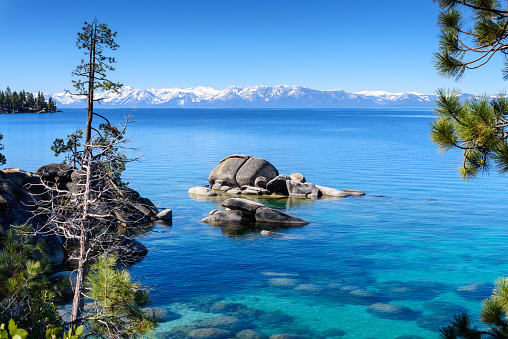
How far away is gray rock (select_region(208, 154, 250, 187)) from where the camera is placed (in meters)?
47.5

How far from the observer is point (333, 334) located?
1753cm

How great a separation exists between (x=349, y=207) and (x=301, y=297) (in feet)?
65.3

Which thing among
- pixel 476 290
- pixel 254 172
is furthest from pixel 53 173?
pixel 476 290

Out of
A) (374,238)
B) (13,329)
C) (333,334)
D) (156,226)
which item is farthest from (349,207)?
(13,329)

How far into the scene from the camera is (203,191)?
44.6m

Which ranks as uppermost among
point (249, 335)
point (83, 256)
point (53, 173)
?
point (83, 256)

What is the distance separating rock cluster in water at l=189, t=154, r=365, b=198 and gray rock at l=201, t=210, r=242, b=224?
9.80 m

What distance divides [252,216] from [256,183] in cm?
1066

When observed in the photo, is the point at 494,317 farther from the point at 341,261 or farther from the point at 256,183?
the point at 256,183

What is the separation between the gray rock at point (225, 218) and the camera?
112 ft

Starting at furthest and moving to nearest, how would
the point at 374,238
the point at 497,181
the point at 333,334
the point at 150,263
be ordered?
1. the point at 497,181
2. the point at 374,238
3. the point at 150,263
4. the point at 333,334

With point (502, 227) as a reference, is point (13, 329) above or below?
above

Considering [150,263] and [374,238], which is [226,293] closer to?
[150,263]

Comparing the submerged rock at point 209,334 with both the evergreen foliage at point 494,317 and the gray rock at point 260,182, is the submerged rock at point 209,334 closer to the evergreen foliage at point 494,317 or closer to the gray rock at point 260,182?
the evergreen foliage at point 494,317
